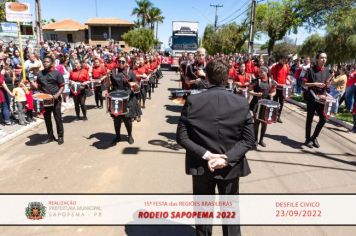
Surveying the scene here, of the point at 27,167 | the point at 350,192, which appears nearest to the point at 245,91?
the point at 350,192

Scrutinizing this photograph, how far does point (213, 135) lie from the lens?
286 cm

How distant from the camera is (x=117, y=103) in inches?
273

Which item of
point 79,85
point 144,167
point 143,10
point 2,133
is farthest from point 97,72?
point 143,10

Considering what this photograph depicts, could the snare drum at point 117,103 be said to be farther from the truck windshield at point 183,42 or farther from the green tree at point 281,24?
the green tree at point 281,24

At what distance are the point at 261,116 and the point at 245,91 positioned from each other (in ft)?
Answer: 4.34

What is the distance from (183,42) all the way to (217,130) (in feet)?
93.8

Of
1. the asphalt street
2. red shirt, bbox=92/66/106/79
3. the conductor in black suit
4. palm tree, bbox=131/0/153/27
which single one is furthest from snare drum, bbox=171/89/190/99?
palm tree, bbox=131/0/153/27

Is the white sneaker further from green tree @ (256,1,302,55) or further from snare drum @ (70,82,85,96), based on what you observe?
green tree @ (256,1,302,55)

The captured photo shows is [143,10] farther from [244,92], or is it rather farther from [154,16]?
[244,92]

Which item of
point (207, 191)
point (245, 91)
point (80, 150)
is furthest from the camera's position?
point (245, 91)

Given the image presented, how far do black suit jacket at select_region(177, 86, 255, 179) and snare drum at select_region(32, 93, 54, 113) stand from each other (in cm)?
512

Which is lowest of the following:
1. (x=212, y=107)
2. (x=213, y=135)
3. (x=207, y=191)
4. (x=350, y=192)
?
(x=350, y=192)

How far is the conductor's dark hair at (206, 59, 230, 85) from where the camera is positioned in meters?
2.85

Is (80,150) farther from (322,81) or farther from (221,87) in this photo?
(322,81)
